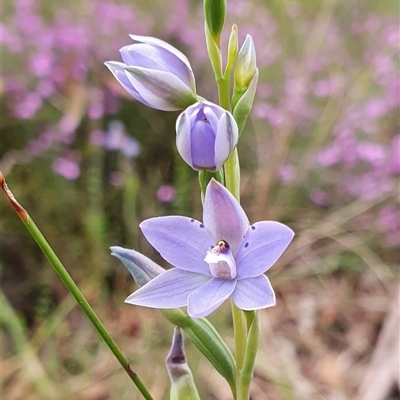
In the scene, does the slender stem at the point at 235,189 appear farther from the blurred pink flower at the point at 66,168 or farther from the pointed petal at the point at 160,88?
the blurred pink flower at the point at 66,168

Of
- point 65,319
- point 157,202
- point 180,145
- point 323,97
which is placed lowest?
point 65,319

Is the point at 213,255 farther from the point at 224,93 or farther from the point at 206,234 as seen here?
the point at 224,93

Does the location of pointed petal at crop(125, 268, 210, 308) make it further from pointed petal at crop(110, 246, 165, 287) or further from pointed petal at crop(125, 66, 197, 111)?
pointed petal at crop(125, 66, 197, 111)

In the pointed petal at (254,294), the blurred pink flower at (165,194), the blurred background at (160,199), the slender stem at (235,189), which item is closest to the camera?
the pointed petal at (254,294)

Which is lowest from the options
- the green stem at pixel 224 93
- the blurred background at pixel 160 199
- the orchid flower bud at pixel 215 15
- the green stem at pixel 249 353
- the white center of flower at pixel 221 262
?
the blurred background at pixel 160 199

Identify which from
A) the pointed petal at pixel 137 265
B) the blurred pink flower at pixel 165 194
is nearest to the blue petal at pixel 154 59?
the pointed petal at pixel 137 265

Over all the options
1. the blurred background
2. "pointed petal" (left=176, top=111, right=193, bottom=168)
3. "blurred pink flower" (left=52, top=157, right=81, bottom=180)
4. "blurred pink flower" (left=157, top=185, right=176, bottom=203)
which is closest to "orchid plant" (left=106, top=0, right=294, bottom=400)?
"pointed petal" (left=176, top=111, right=193, bottom=168)

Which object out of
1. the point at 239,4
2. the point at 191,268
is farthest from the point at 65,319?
the point at 239,4

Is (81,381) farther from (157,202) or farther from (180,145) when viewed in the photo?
(180,145)
